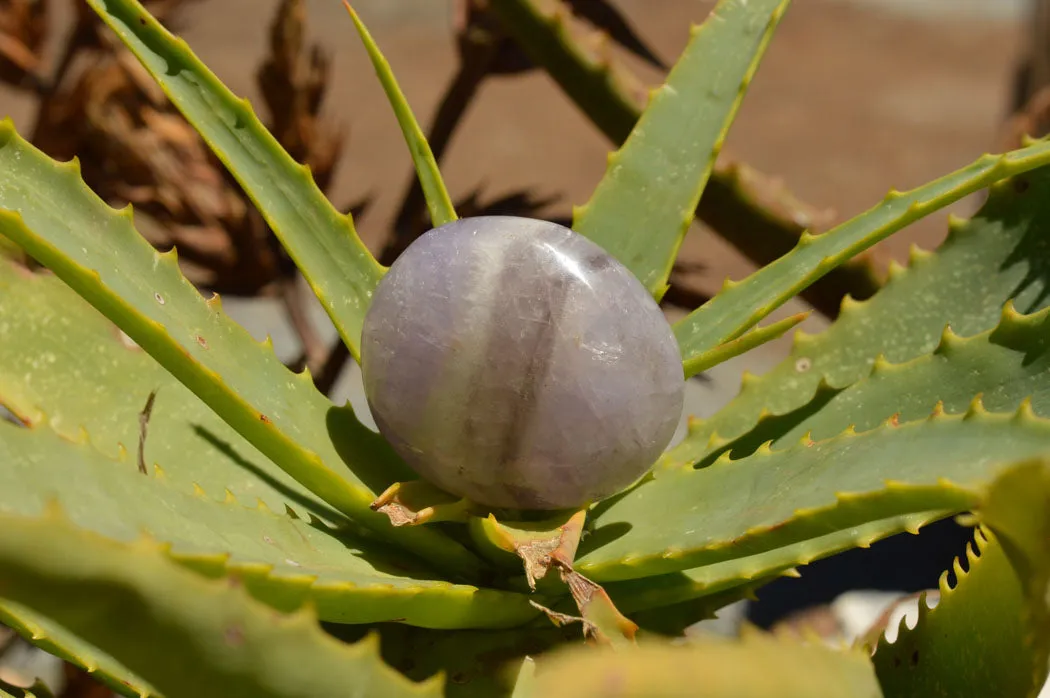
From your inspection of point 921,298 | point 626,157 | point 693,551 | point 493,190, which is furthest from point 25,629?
point 493,190

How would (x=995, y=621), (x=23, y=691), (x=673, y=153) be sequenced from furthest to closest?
(x=673, y=153)
(x=23, y=691)
(x=995, y=621)

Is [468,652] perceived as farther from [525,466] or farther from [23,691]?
[23,691]

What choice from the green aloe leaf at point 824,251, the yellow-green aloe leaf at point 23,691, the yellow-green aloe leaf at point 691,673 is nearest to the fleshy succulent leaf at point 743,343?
the green aloe leaf at point 824,251

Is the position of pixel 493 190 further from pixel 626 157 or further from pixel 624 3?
pixel 626 157

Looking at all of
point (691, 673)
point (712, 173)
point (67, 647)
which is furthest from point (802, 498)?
point (712, 173)

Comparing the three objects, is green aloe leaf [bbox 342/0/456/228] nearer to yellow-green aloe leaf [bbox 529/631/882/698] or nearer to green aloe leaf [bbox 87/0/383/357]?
green aloe leaf [bbox 87/0/383/357]

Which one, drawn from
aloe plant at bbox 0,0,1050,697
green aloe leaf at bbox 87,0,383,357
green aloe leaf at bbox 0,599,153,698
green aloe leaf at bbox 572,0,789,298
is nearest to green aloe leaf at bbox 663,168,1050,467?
aloe plant at bbox 0,0,1050,697
